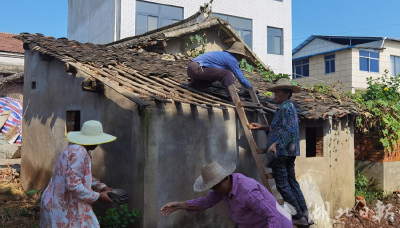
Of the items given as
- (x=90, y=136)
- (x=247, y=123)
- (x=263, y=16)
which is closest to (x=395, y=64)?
(x=263, y=16)

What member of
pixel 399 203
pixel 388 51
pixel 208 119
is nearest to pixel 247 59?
pixel 399 203

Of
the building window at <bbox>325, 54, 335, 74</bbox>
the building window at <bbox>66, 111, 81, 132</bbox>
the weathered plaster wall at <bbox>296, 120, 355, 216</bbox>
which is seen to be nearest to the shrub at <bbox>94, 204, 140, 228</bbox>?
the building window at <bbox>66, 111, 81, 132</bbox>

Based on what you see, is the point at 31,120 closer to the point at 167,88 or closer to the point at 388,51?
the point at 167,88

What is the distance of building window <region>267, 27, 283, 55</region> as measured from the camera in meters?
22.5

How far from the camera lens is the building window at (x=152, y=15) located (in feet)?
61.5

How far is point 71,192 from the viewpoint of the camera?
3488 mm

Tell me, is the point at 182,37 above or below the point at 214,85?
above

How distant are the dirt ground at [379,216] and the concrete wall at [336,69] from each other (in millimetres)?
11480

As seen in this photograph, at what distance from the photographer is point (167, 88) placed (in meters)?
6.14

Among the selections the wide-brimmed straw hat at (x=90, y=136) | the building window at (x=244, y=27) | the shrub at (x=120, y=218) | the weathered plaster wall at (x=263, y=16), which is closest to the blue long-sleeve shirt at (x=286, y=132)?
the shrub at (x=120, y=218)

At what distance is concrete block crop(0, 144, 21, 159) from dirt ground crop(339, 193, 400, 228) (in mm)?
9703

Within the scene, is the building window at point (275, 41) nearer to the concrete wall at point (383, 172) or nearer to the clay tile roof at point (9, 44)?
the concrete wall at point (383, 172)

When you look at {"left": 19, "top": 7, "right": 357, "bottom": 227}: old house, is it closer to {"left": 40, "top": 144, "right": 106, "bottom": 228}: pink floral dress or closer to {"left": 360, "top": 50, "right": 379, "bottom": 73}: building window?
{"left": 40, "top": 144, "right": 106, "bottom": 228}: pink floral dress

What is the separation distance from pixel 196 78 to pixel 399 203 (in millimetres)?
7044
